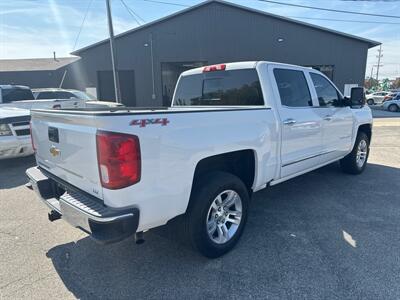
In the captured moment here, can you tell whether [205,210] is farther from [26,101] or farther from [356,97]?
[26,101]

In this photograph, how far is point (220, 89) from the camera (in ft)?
13.7

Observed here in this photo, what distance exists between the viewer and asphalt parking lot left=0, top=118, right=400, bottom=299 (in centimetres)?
261

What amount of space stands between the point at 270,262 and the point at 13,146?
551cm

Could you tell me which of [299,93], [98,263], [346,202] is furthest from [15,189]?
[346,202]

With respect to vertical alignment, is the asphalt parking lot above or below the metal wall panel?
below

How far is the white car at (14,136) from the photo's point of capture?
596cm

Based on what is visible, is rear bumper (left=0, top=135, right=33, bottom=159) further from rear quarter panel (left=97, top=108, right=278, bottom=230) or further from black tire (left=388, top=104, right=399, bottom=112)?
black tire (left=388, top=104, right=399, bottom=112)

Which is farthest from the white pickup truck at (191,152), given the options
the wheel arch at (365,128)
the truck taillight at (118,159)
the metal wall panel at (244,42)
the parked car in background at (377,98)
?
the parked car in background at (377,98)

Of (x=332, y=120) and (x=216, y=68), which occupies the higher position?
(x=216, y=68)

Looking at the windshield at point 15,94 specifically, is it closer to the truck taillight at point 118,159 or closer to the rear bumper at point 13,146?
the rear bumper at point 13,146

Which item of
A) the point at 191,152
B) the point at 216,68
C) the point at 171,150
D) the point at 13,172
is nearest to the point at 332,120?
the point at 216,68

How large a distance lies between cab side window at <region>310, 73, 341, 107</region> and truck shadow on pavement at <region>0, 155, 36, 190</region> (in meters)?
5.55

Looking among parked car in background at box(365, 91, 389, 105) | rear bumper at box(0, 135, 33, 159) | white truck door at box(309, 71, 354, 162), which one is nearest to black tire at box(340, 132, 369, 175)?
white truck door at box(309, 71, 354, 162)

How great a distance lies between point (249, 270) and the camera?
2.89m
